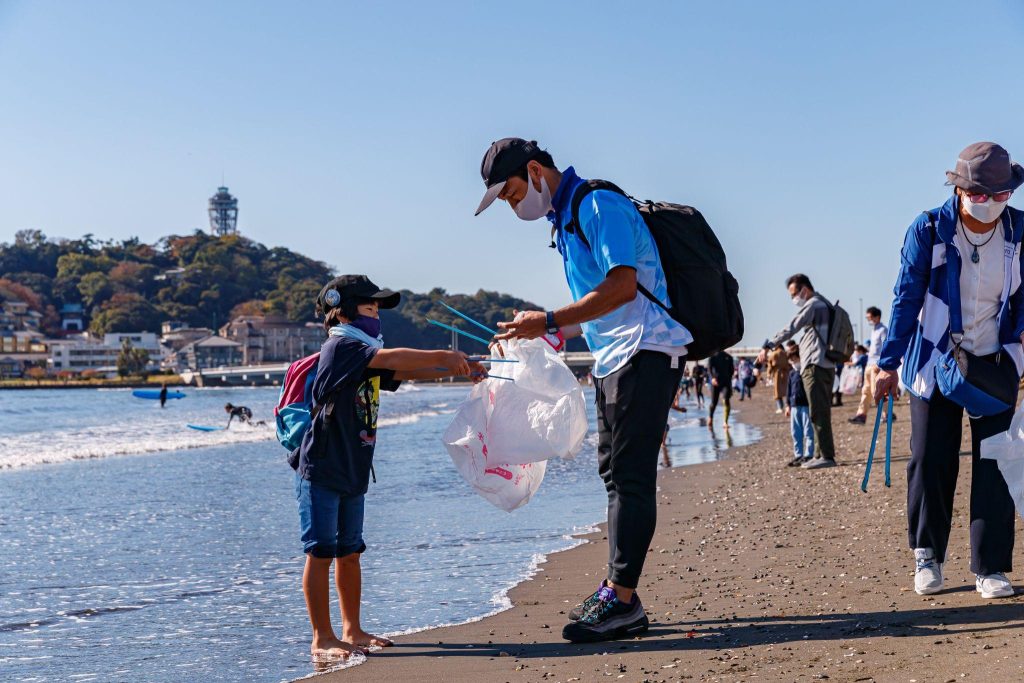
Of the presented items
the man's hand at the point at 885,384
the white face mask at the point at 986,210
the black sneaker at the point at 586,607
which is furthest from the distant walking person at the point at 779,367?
the black sneaker at the point at 586,607

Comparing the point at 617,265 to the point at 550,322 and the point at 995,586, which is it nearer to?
the point at 550,322

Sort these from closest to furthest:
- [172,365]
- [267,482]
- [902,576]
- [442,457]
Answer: [902,576]
[267,482]
[442,457]
[172,365]

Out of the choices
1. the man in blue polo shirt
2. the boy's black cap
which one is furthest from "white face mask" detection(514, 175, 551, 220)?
the boy's black cap

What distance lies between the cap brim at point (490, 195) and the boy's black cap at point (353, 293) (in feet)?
1.90

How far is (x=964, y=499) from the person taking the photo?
6734 mm

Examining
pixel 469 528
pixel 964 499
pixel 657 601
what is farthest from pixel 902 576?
pixel 469 528

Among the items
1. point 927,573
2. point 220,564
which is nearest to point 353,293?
point 927,573

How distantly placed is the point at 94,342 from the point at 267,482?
176 metres

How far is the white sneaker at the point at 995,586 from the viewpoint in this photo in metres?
4.02

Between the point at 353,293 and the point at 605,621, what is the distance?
1.53 m

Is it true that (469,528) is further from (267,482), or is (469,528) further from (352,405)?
(267,482)

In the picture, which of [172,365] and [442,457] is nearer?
[442,457]

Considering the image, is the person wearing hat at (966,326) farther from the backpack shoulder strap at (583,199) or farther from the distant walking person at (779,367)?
the distant walking person at (779,367)

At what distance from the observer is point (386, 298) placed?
4410 mm
